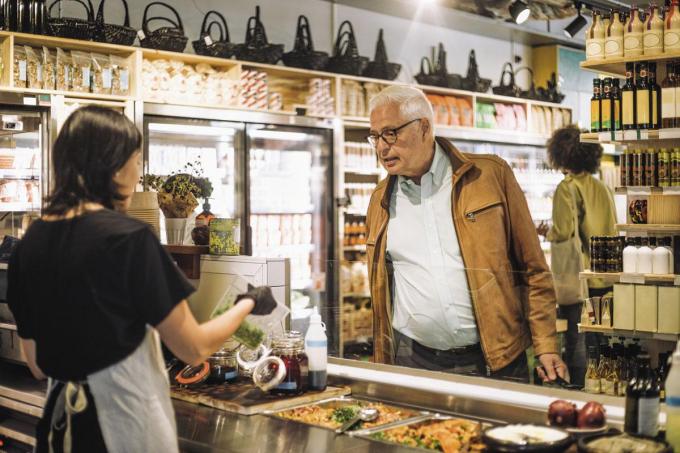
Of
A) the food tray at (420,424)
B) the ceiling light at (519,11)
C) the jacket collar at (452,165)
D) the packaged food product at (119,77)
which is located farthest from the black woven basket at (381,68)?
the food tray at (420,424)

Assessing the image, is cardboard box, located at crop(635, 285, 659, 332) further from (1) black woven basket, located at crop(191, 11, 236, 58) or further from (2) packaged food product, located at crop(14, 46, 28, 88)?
(2) packaged food product, located at crop(14, 46, 28, 88)

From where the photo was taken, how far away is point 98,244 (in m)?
1.98

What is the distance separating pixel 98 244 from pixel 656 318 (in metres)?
3.51

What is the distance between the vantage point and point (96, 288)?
1.99 meters

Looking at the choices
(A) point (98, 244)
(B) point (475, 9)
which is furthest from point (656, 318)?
(B) point (475, 9)

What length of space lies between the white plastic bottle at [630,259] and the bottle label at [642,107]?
27.0 inches

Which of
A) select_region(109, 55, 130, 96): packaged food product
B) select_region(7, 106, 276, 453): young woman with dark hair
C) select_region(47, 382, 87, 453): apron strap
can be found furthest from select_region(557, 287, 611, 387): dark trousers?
select_region(109, 55, 130, 96): packaged food product

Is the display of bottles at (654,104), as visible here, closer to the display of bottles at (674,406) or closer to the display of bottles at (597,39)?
the display of bottles at (597,39)

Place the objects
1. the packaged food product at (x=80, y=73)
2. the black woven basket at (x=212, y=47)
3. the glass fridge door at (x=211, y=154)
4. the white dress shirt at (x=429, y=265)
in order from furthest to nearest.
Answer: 1. the black woven basket at (x=212, y=47)
2. the glass fridge door at (x=211, y=154)
3. the packaged food product at (x=80, y=73)
4. the white dress shirt at (x=429, y=265)

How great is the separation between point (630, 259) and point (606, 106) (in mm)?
895

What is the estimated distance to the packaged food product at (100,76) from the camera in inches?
237

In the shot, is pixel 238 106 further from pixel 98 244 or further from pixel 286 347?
pixel 98 244

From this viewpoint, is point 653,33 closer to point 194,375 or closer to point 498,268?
point 498,268

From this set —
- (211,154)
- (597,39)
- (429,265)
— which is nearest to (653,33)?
(597,39)
